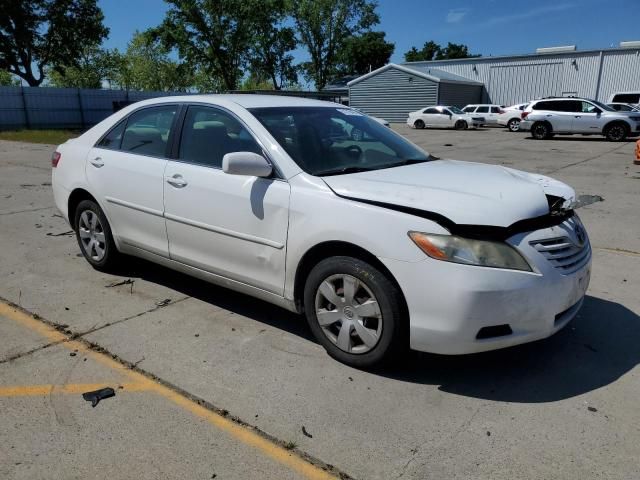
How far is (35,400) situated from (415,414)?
2111mm

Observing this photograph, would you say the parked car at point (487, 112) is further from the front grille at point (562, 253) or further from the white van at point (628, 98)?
the front grille at point (562, 253)

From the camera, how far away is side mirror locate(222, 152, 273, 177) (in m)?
3.44

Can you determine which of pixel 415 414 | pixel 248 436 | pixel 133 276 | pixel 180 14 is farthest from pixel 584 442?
pixel 180 14

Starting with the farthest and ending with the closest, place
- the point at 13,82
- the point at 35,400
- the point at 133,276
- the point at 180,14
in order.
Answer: the point at 13,82
the point at 180,14
the point at 133,276
the point at 35,400

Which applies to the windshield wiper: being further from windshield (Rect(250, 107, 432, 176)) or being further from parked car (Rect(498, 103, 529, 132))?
parked car (Rect(498, 103, 529, 132))

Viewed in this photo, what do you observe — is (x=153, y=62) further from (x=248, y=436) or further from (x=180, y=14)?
(x=248, y=436)

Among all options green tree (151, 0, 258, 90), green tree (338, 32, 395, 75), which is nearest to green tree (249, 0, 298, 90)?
green tree (151, 0, 258, 90)

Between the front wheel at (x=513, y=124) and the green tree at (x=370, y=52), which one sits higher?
the green tree at (x=370, y=52)

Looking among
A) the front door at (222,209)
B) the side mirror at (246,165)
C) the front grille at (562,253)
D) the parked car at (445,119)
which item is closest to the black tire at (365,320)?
the front door at (222,209)

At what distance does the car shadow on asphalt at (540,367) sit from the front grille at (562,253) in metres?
0.67

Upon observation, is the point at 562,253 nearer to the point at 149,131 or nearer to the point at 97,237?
the point at 149,131

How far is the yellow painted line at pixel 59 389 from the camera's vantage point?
307 cm

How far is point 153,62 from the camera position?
77.4 m

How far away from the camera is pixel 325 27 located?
6197 cm
